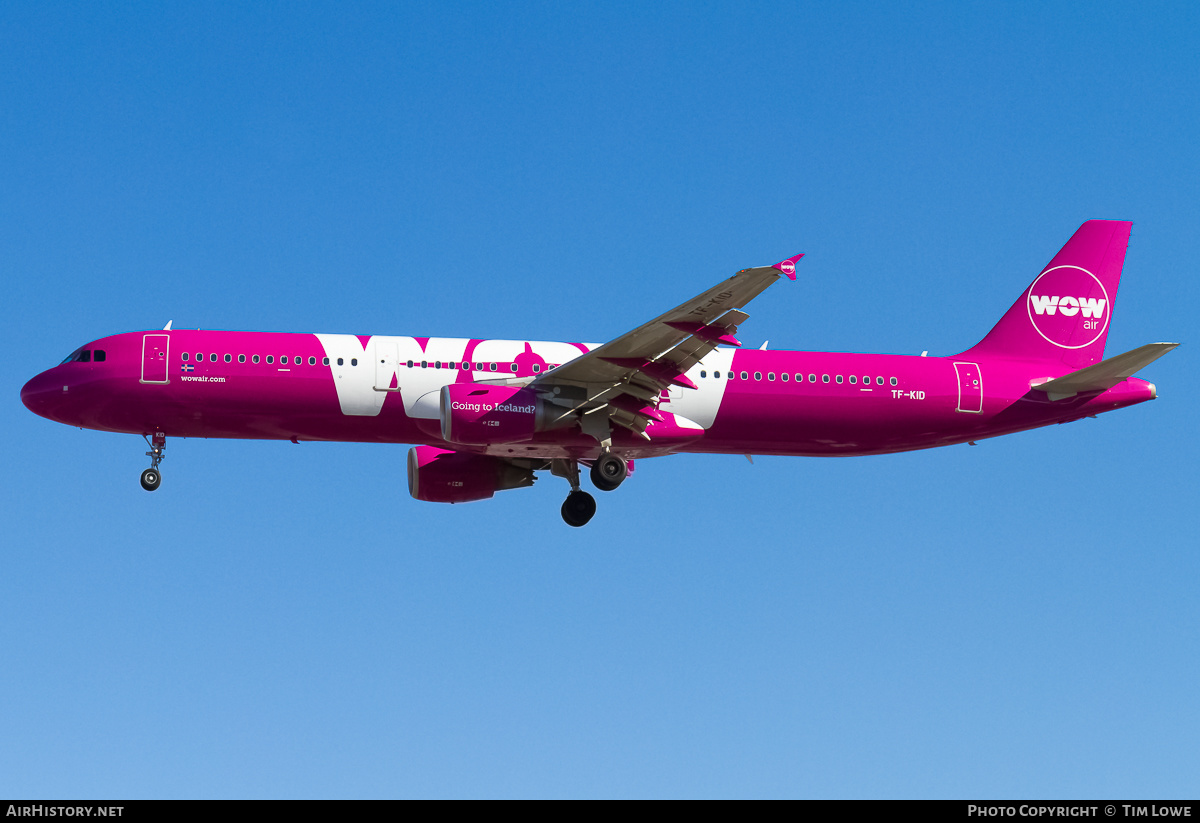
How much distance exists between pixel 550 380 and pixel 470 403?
7.22ft

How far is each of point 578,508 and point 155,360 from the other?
11963 millimetres

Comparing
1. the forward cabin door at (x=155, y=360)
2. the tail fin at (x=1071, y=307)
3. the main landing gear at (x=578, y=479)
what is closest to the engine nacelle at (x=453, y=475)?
the main landing gear at (x=578, y=479)

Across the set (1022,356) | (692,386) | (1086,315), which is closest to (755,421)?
(692,386)

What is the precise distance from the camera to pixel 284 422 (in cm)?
3612

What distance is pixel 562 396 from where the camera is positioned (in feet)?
117

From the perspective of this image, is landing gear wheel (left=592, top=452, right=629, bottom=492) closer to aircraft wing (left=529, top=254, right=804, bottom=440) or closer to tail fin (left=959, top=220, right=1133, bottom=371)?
aircraft wing (left=529, top=254, right=804, bottom=440)

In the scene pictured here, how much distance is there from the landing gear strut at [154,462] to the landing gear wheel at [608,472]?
11431mm

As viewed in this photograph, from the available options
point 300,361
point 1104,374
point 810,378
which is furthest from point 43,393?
point 1104,374

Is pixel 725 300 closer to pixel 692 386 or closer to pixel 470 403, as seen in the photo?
pixel 692 386

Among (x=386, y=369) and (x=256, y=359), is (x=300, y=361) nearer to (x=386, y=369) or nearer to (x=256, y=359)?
(x=256, y=359)

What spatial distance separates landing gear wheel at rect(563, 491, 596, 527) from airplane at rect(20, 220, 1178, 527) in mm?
56

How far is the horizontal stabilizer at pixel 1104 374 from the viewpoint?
3558cm

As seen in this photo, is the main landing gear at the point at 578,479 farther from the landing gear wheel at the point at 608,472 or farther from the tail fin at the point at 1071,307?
the tail fin at the point at 1071,307
